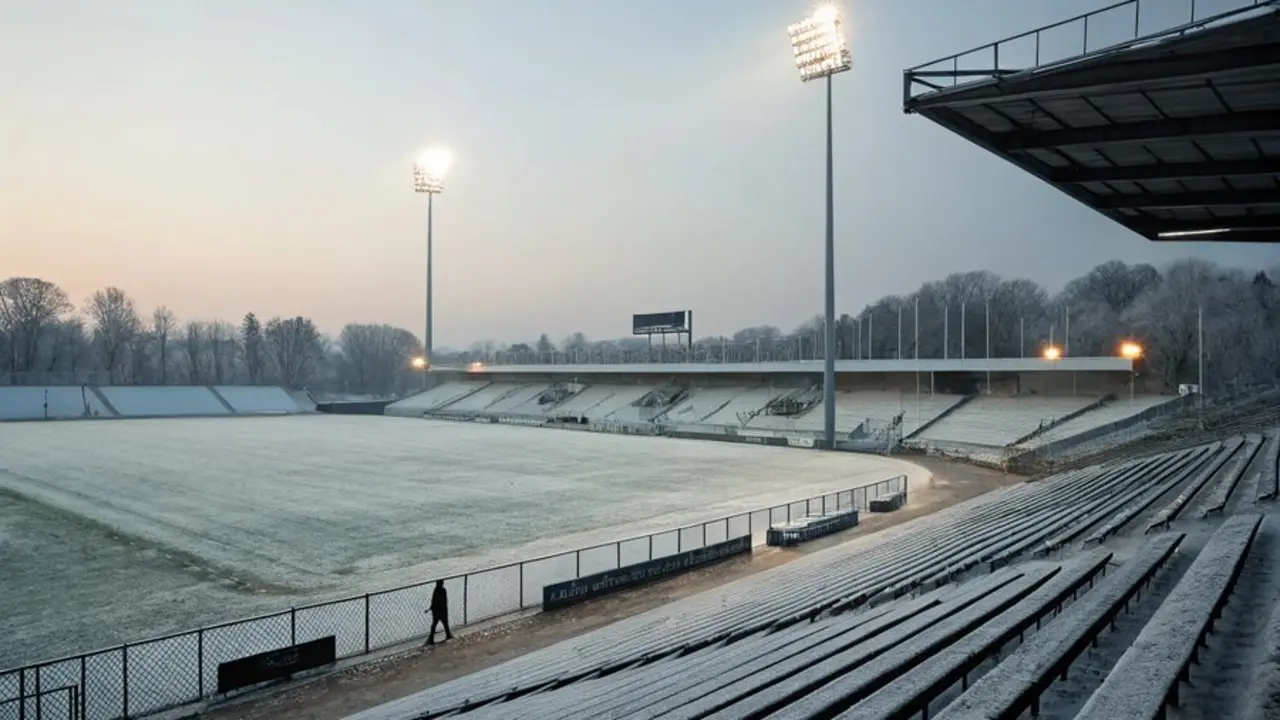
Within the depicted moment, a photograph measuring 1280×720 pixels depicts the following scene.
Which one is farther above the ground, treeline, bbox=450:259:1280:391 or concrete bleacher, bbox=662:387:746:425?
treeline, bbox=450:259:1280:391

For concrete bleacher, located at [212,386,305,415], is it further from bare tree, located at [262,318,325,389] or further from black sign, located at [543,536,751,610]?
black sign, located at [543,536,751,610]

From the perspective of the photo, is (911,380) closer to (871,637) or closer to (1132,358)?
(1132,358)

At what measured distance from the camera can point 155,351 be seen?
127375 mm

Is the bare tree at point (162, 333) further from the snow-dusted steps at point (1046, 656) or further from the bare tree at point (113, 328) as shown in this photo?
the snow-dusted steps at point (1046, 656)

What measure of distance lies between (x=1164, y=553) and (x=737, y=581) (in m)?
10.2

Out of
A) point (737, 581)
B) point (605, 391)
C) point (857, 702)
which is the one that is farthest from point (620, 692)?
point (605, 391)

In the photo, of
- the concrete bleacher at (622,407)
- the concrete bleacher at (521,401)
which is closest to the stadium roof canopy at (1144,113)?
the concrete bleacher at (622,407)

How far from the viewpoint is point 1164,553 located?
8586 mm

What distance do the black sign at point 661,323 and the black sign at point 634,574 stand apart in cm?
6272

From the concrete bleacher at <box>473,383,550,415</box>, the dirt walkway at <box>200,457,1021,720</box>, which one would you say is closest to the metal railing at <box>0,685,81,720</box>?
the dirt walkway at <box>200,457,1021,720</box>

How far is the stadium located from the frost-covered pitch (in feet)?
0.56

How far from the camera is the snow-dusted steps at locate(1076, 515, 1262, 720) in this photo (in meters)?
3.95

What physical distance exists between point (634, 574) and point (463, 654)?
Result: 209 inches

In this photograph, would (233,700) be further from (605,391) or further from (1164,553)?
(605,391)
